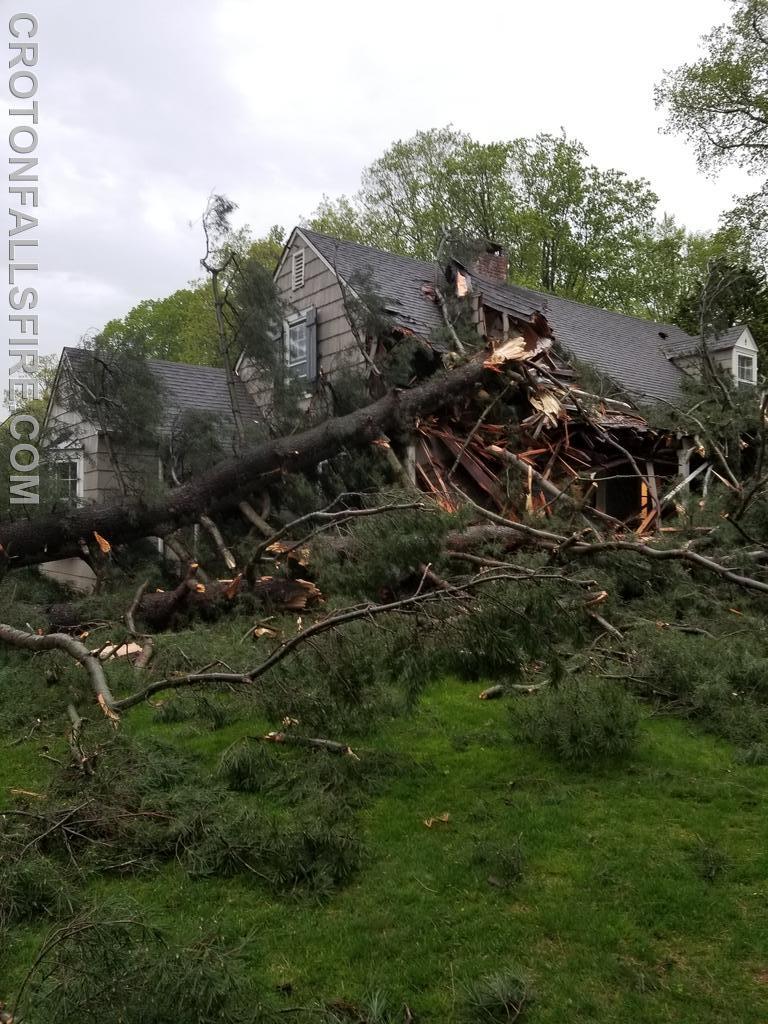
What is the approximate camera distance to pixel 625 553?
726 centimetres

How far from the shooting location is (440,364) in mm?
12062

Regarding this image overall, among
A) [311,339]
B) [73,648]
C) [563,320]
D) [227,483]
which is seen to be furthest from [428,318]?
[73,648]

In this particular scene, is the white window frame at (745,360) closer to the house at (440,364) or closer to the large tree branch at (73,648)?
the house at (440,364)

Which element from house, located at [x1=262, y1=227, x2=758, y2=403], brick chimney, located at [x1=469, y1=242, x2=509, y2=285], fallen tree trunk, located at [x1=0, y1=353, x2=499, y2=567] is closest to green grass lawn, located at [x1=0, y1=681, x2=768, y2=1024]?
fallen tree trunk, located at [x1=0, y1=353, x2=499, y2=567]

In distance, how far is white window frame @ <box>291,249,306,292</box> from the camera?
48.5ft

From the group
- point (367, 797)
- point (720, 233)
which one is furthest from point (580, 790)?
point (720, 233)

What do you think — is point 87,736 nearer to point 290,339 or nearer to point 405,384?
point 405,384

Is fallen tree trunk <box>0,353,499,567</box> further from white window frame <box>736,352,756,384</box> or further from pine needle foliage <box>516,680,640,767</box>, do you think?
white window frame <box>736,352,756,384</box>

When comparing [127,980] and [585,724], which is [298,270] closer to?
[585,724]

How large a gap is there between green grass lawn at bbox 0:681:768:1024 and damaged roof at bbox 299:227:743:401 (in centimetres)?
882

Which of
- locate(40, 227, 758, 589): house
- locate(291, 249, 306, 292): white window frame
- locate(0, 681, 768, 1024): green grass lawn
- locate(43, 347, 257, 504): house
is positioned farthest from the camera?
locate(291, 249, 306, 292): white window frame

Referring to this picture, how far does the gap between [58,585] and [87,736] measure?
5.27 m

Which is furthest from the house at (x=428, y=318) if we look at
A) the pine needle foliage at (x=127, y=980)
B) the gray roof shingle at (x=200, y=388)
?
the pine needle foliage at (x=127, y=980)

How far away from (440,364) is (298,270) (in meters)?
4.33
